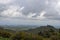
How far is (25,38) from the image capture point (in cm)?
4544

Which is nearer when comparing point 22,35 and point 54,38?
point 22,35

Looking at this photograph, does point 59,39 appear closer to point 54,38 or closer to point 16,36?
point 54,38

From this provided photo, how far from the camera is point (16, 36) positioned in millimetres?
45656

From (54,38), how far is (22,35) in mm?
12941

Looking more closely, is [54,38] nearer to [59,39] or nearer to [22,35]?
[59,39]

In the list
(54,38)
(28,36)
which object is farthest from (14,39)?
(54,38)

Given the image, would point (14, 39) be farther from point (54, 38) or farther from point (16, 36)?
point (54, 38)

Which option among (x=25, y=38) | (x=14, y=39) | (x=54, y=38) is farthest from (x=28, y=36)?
(x=54, y=38)

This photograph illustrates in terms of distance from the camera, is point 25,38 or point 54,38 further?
point 54,38

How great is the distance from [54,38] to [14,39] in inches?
579

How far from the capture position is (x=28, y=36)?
45375 millimetres

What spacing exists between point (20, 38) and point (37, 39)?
187 inches

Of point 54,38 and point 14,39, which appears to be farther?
point 54,38

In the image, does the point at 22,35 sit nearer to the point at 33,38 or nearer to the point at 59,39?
the point at 33,38
